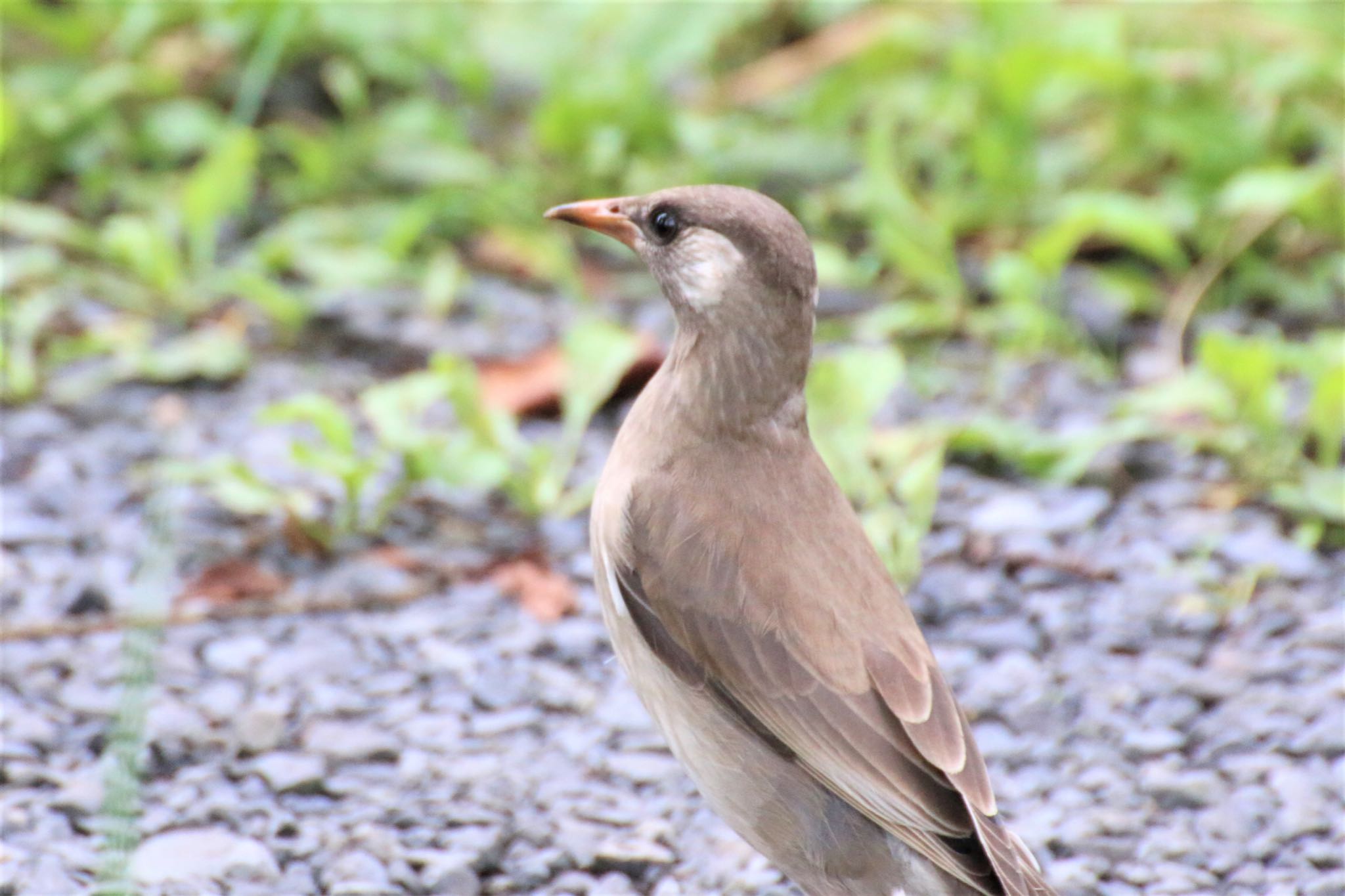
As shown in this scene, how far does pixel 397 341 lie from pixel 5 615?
180 centimetres

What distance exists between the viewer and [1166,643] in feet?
13.6

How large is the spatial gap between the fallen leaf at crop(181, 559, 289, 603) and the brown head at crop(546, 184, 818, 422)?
1365 millimetres

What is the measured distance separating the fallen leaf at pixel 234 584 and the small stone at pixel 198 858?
0.96 meters

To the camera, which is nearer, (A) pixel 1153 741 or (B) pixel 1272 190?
(A) pixel 1153 741

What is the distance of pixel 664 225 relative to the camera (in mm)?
3369

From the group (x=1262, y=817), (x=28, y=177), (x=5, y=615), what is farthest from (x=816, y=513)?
(x=28, y=177)

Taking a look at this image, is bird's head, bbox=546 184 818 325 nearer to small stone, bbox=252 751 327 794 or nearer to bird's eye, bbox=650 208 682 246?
bird's eye, bbox=650 208 682 246

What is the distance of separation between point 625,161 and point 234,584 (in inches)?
98.5

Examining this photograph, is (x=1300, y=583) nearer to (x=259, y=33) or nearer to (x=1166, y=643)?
(x=1166, y=643)

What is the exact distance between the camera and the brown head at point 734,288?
128 inches

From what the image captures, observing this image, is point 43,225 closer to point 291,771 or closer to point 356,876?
point 291,771

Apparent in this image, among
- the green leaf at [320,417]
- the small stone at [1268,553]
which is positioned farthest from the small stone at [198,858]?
the small stone at [1268,553]

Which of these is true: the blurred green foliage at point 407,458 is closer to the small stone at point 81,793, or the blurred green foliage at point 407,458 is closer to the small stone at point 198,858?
the small stone at point 81,793

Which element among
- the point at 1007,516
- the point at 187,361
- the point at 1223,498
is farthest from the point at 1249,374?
the point at 187,361
